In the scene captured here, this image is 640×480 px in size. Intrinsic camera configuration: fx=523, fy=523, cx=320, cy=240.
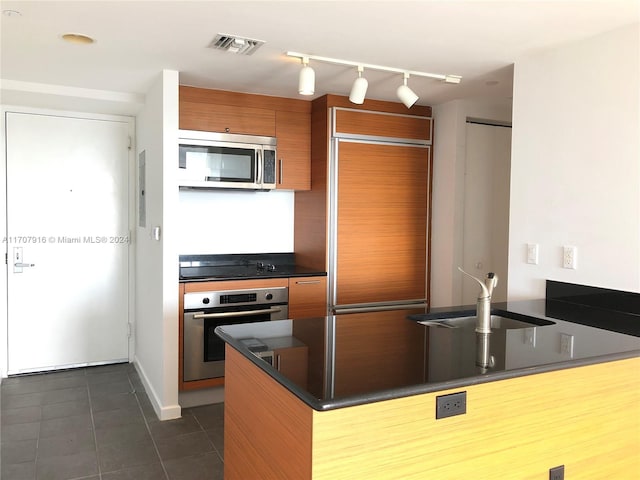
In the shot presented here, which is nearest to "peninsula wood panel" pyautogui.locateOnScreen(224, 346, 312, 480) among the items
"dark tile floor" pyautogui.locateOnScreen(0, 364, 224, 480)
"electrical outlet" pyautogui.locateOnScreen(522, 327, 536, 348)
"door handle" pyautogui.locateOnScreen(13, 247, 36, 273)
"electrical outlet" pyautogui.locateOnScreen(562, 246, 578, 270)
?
"dark tile floor" pyautogui.locateOnScreen(0, 364, 224, 480)

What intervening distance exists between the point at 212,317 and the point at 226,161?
3.85 feet

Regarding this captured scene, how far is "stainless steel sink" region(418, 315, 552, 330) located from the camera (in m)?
2.48

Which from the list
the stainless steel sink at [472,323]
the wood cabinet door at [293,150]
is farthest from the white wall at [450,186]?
the stainless steel sink at [472,323]

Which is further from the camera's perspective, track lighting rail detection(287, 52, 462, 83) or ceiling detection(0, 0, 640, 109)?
track lighting rail detection(287, 52, 462, 83)

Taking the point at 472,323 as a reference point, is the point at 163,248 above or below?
above

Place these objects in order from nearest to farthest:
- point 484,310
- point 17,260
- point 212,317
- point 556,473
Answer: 1. point 556,473
2. point 484,310
3. point 212,317
4. point 17,260

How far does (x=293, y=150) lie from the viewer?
13.8 feet

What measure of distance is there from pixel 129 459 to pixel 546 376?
2295 mm

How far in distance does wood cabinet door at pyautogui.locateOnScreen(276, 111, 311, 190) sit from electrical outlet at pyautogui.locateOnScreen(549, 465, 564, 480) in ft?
9.44

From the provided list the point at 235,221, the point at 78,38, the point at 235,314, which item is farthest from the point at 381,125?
the point at 78,38

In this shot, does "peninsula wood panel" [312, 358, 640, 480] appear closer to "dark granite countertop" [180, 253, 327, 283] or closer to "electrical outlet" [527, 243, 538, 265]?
"electrical outlet" [527, 243, 538, 265]

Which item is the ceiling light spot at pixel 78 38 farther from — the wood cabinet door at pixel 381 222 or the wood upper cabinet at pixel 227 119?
the wood cabinet door at pixel 381 222

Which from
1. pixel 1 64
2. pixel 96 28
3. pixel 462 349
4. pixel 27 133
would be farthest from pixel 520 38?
pixel 27 133

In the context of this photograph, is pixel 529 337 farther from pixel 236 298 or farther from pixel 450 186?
pixel 450 186
